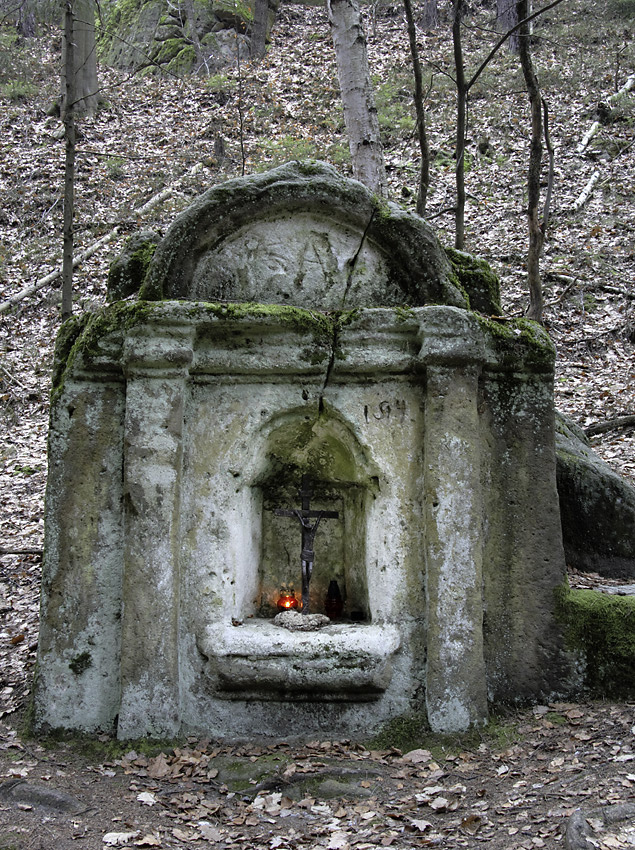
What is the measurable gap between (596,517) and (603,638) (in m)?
1.65

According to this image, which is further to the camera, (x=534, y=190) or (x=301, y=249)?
(x=534, y=190)

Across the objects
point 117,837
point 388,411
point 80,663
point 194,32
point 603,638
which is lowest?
point 117,837

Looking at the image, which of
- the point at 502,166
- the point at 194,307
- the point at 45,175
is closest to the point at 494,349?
the point at 194,307

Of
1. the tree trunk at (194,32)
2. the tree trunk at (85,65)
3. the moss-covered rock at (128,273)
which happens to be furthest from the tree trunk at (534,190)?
the tree trunk at (194,32)

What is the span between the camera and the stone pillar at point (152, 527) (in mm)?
3842

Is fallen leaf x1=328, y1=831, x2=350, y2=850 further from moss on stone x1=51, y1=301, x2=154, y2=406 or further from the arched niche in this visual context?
moss on stone x1=51, y1=301, x2=154, y2=406

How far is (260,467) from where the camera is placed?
442 centimetres

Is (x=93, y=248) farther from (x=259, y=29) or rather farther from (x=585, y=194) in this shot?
(x=259, y=29)

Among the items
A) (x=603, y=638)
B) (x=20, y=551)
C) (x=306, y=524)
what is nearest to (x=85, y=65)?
(x=20, y=551)

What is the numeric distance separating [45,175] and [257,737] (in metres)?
11.3

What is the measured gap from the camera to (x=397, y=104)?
1474cm

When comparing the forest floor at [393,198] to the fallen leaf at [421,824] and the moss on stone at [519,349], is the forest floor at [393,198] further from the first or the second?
the moss on stone at [519,349]

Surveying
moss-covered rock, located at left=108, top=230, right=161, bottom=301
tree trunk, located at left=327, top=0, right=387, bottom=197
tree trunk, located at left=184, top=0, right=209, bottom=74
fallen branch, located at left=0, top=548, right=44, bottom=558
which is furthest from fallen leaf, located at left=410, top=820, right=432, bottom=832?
tree trunk, located at left=184, top=0, right=209, bottom=74

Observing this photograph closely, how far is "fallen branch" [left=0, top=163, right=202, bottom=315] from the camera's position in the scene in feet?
31.3
